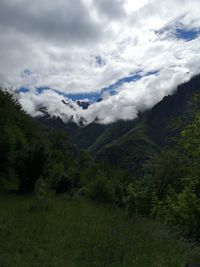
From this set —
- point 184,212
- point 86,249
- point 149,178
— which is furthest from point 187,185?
point 149,178

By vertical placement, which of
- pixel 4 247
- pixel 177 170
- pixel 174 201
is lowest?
pixel 4 247

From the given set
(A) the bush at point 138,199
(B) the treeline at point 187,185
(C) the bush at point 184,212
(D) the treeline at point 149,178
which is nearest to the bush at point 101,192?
(D) the treeline at point 149,178

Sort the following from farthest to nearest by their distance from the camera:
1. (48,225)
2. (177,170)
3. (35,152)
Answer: (35,152) → (177,170) → (48,225)

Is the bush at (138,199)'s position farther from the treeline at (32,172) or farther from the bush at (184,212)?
the bush at (184,212)

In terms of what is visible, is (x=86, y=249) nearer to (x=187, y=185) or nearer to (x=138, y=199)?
(x=187, y=185)

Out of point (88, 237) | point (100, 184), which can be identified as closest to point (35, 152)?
point (100, 184)

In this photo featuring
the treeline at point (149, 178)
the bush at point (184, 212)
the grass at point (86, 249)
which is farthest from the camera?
the bush at point (184, 212)

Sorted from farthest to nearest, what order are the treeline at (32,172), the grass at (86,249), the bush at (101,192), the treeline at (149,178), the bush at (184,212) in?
the bush at (101,192)
the treeline at (32,172)
the bush at (184,212)
the treeline at (149,178)
the grass at (86,249)

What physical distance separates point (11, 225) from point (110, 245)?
8312 millimetres

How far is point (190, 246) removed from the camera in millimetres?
12812

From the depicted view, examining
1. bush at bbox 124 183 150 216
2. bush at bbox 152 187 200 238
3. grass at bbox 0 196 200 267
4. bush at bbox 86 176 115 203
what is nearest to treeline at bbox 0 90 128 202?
bush at bbox 86 176 115 203

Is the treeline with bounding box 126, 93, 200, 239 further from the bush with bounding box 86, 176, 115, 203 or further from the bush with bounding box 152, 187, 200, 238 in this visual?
the bush with bounding box 86, 176, 115, 203

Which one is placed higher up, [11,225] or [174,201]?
[174,201]

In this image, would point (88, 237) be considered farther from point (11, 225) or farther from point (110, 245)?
point (11, 225)
